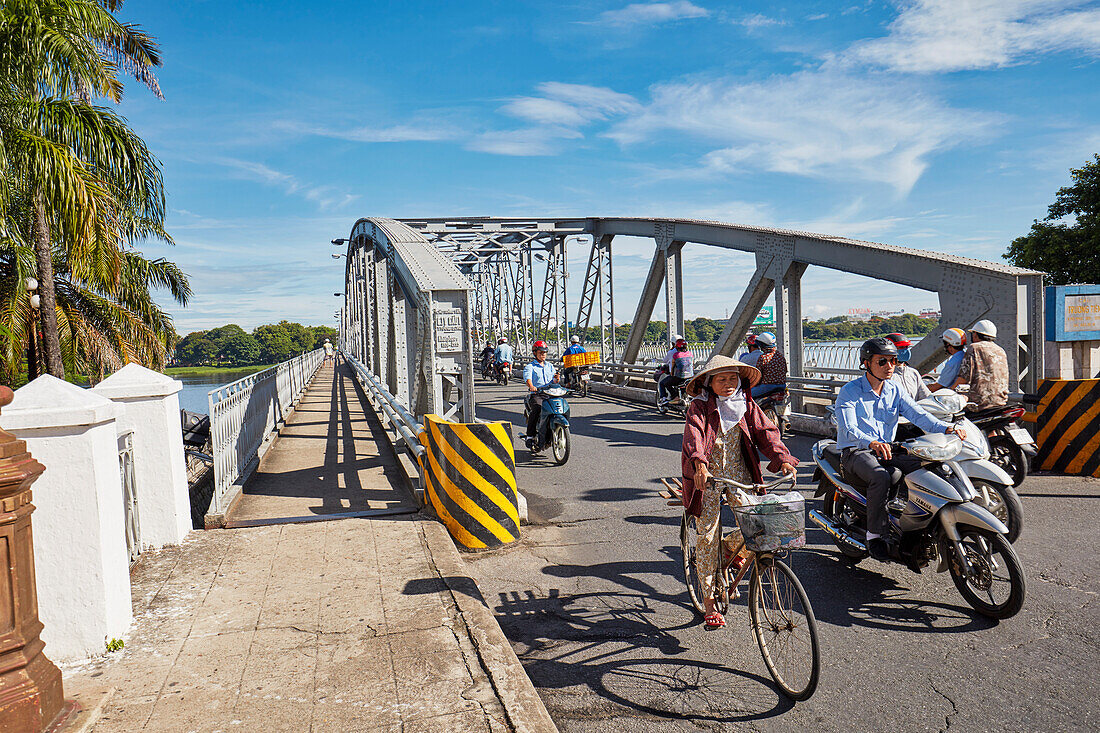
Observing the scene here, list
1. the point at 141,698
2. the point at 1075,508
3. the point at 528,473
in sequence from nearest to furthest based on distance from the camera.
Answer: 1. the point at 141,698
2. the point at 1075,508
3. the point at 528,473

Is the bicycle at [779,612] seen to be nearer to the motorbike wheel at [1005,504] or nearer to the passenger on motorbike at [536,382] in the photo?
the motorbike wheel at [1005,504]

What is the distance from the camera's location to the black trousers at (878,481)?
4.77 meters

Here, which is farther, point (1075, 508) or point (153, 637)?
point (1075, 508)

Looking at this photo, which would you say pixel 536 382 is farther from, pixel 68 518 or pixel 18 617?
pixel 18 617

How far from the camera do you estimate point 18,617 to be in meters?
3.10

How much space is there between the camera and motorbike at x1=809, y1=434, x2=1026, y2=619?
4.25 meters

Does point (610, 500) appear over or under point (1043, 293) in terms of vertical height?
under

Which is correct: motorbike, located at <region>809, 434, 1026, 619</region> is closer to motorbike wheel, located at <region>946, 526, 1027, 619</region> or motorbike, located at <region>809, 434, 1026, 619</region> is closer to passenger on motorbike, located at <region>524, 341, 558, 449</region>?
motorbike wheel, located at <region>946, 526, 1027, 619</region>

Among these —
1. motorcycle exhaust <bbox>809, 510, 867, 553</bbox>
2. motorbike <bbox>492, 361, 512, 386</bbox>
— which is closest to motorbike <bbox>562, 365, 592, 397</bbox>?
motorbike <bbox>492, 361, 512, 386</bbox>

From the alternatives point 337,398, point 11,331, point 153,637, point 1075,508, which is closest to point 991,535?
point 1075,508

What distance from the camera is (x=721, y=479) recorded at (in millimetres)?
3889

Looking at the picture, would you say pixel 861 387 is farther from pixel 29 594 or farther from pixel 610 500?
pixel 29 594

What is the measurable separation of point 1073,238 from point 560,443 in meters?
30.2

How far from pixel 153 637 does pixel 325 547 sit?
1746mm
